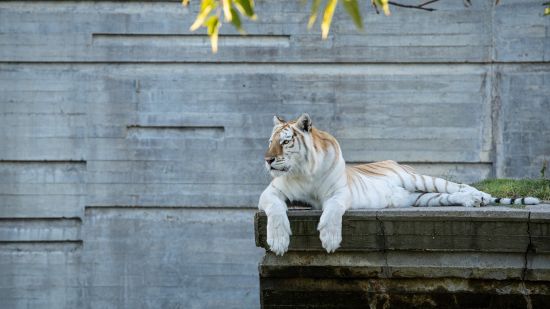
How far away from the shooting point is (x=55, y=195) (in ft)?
21.1

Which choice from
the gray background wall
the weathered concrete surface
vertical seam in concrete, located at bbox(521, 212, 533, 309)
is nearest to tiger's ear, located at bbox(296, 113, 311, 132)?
the weathered concrete surface

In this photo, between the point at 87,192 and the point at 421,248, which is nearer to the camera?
the point at 421,248

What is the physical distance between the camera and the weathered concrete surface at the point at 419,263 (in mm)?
3570

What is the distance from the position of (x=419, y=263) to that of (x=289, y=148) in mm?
825

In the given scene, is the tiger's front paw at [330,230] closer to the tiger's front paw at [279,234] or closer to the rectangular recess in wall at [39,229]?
the tiger's front paw at [279,234]

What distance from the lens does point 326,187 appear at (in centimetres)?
406

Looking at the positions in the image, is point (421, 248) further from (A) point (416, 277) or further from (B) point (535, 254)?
(B) point (535, 254)

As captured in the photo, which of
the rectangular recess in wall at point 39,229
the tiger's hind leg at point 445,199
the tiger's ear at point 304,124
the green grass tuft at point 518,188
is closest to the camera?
the tiger's ear at point 304,124

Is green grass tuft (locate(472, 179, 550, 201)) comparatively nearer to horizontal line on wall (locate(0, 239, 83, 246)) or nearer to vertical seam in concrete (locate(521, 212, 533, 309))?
vertical seam in concrete (locate(521, 212, 533, 309))

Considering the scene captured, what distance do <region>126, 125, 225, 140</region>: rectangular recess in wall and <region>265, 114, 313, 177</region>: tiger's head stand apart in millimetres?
2406

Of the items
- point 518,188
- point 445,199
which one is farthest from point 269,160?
point 518,188

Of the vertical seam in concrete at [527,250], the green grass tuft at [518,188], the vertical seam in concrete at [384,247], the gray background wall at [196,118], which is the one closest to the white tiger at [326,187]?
the vertical seam in concrete at [384,247]

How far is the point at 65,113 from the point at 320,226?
3.38 meters

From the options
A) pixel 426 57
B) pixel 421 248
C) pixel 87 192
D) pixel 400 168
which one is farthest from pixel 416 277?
pixel 87 192
